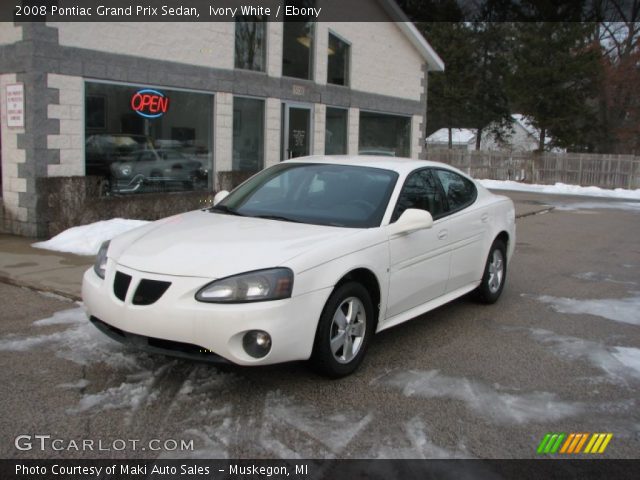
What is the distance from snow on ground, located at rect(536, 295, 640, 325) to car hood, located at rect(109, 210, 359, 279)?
3.23 meters

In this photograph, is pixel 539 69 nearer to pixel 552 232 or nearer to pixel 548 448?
pixel 552 232

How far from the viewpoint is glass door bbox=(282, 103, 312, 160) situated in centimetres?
1512

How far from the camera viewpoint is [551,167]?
100.0ft

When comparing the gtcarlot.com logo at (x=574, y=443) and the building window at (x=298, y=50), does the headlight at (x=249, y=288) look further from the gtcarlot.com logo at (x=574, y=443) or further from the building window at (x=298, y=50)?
the building window at (x=298, y=50)

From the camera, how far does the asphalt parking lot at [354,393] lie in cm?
364

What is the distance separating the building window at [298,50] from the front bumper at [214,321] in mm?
11488

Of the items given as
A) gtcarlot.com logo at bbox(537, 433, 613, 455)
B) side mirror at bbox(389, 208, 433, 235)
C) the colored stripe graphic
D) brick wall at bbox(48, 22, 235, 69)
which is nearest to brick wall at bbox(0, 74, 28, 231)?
brick wall at bbox(48, 22, 235, 69)

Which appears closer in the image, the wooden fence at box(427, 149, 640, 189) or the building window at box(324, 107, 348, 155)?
the building window at box(324, 107, 348, 155)

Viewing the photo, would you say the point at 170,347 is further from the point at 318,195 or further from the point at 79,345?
the point at 318,195

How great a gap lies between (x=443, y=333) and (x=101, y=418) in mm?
3060

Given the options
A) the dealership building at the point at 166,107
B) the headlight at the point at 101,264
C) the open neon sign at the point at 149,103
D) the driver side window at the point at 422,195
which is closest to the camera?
the headlight at the point at 101,264

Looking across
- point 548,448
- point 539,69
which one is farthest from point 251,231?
point 539,69

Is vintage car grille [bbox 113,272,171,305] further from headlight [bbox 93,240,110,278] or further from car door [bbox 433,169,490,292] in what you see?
car door [bbox 433,169,490,292]

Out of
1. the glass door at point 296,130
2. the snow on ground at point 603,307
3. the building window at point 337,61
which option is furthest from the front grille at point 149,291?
the building window at point 337,61
